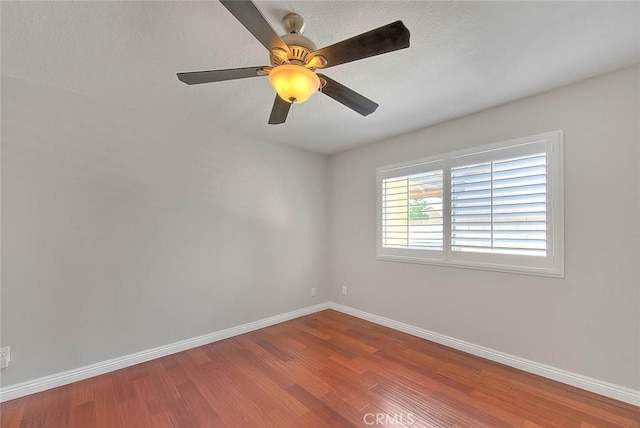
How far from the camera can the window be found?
2271 mm

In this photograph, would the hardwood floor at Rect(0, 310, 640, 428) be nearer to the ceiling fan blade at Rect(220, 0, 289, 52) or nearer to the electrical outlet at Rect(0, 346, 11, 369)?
the electrical outlet at Rect(0, 346, 11, 369)

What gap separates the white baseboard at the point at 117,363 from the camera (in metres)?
2.04

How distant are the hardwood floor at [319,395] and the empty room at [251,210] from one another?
0.7 inches

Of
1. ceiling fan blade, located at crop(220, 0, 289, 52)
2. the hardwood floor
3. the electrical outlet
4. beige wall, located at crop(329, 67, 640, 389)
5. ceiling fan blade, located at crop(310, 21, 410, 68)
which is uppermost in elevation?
ceiling fan blade, located at crop(220, 0, 289, 52)

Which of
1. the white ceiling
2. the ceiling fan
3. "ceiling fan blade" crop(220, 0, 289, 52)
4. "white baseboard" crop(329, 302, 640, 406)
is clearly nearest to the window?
the white ceiling

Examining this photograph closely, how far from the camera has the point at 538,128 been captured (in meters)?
2.34

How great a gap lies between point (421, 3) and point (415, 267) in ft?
8.37

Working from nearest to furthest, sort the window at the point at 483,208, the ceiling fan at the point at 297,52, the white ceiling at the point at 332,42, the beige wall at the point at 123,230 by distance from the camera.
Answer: the ceiling fan at the point at 297,52
the white ceiling at the point at 332,42
the beige wall at the point at 123,230
the window at the point at 483,208

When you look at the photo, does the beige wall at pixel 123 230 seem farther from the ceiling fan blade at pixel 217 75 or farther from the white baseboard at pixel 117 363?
the ceiling fan blade at pixel 217 75

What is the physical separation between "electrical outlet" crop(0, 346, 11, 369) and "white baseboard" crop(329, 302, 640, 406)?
3437 millimetres

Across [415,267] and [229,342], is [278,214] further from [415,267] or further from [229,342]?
[415,267]

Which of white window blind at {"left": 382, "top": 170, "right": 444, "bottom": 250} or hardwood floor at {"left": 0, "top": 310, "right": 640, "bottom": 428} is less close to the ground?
white window blind at {"left": 382, "top": 170, "right": 444, "bottom": 250}

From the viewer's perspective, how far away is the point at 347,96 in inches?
67.2

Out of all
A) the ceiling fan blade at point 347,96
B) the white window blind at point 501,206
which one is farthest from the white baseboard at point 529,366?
the ceiling fan blade at point 347,96
